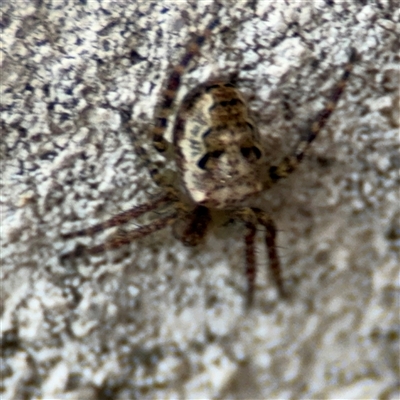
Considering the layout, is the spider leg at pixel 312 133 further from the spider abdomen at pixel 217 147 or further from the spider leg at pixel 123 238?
the spider leg at pixel 123 238

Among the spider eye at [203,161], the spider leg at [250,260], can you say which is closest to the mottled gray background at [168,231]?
the spider leg at [250,260]

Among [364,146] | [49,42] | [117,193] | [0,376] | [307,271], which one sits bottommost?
[0,376]

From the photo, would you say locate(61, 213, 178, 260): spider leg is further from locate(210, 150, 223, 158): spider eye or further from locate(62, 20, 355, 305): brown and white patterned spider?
locate(210, 150, 223, 158): spider eye

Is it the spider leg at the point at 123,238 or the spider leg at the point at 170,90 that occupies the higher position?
the spider leg at the point at 170,90

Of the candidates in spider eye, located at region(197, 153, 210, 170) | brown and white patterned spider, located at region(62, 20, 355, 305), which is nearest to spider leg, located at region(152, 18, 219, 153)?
brown and white patterned spider, located at region(62, 20, 355, 305)

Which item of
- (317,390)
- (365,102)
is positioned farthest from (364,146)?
(317,390)

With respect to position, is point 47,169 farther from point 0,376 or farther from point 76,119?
point 0,376

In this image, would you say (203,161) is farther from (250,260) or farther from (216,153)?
(250,260)
